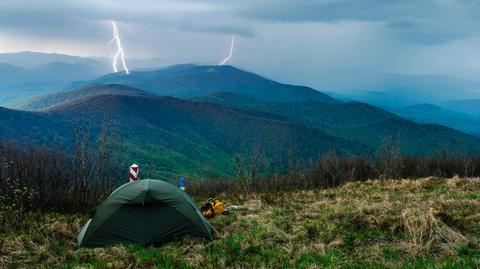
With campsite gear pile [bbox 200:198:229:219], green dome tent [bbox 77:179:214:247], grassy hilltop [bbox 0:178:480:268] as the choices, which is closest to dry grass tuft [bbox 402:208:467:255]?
grassy hilltop [bbox 0:178:480:268]

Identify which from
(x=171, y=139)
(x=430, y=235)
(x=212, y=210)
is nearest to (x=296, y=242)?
(x=430, y=235)

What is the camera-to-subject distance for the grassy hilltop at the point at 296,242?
891 centimetres

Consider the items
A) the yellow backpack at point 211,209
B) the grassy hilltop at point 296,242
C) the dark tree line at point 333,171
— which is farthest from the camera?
the dark tree line at point 333,171

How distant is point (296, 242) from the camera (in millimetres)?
10531

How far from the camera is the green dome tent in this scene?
11.3 metres

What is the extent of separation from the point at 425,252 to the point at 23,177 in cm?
1372

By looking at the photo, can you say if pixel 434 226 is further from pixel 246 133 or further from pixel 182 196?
pixel 246 133

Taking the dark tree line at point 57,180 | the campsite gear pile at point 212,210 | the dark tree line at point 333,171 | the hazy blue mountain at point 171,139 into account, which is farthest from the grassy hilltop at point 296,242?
the hazy blue mountain at point 171,139

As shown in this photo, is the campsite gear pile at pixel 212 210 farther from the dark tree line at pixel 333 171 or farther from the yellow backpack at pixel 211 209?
the dark tree line at pixel 333 171

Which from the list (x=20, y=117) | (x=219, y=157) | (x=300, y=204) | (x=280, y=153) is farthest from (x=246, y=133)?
(x=300, y=204)

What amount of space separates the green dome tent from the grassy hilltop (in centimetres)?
45

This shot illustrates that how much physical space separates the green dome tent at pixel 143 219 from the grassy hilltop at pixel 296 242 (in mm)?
454

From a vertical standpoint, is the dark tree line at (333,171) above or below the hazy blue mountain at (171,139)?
above

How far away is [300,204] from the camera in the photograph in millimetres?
16125
